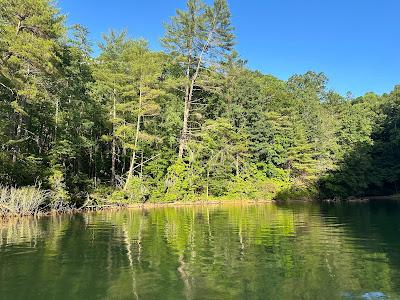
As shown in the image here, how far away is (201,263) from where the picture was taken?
11.3m

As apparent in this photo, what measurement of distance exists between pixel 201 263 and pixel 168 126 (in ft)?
102

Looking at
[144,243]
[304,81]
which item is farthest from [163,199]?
[304,81]

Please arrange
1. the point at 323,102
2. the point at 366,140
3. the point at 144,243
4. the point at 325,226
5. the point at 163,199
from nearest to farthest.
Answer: the point at 144,243 → the point at 325,226 → the point at 163,199 → the point at 366,140 → the point at 323,102

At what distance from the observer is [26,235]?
1705 cm

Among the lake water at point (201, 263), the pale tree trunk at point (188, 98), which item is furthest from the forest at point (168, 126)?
the lake water at point (201, 263)

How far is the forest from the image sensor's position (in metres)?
25.7

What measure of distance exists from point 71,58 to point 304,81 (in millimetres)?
48554

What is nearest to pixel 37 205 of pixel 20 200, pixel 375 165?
pixel 20 200

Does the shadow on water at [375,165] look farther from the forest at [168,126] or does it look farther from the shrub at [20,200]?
the shrub at [20,200]

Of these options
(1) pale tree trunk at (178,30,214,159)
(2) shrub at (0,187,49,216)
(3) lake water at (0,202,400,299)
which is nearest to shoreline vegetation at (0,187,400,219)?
(2) shrub at (0,187,49,216)

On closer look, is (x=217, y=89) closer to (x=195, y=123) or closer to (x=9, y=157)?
(x=195, y=123)

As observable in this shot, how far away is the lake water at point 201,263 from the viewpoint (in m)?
8.56

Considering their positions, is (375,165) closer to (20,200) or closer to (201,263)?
(20,200)

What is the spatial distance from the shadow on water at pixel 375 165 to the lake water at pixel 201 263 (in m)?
32.0
